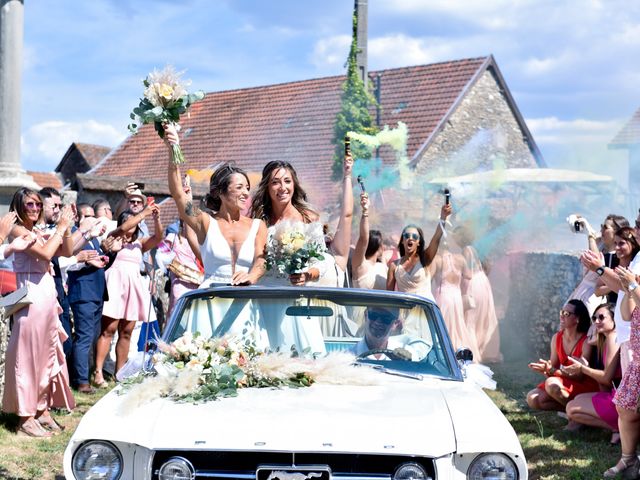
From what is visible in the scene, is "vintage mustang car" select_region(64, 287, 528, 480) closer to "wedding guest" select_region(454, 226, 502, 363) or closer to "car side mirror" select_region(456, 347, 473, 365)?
"car side mirror" select_region(456, 347, 473, 365)

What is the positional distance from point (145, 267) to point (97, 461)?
730 centimetres

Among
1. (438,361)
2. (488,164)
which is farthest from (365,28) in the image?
(438,361)

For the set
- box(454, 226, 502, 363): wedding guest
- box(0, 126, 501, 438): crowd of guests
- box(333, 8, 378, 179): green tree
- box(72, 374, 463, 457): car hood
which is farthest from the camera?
box(333, 8, 378, 179): green tree

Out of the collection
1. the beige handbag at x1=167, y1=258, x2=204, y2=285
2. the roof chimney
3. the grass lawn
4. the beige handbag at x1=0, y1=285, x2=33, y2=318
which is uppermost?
the roof chimney

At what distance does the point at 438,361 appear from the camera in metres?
4.97

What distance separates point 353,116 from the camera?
25.1 metres

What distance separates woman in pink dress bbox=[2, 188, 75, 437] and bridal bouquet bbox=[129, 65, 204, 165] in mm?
1381

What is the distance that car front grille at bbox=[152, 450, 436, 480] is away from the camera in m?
3.77

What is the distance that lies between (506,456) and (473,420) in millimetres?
246

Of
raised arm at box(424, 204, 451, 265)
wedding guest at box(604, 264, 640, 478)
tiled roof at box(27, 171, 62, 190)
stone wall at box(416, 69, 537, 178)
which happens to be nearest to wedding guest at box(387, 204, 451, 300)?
raised arm at box(424, 204, 451, 265)

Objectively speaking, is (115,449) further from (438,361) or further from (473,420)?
(438,361)

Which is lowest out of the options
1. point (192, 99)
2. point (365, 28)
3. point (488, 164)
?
point (192, 99)

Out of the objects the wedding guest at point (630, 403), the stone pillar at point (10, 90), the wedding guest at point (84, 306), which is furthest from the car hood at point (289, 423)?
the stone pillar at point (10, 90)

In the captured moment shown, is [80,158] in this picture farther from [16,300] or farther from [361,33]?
[16,300]
